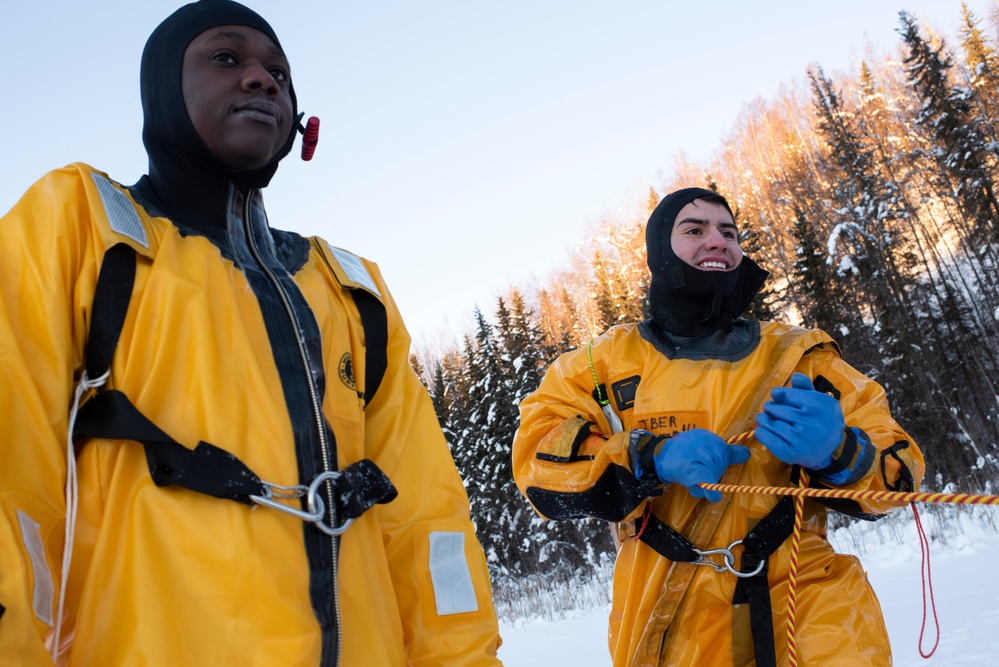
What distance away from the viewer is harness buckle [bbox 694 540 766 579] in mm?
2895

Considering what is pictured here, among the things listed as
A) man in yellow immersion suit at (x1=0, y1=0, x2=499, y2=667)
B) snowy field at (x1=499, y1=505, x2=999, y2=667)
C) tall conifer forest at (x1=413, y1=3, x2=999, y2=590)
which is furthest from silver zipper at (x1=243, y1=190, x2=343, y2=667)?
tall conifer forest at (x1=413, y1=3, x2=999, y2=590)

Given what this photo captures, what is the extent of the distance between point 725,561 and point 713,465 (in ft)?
1.53

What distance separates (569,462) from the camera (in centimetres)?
312

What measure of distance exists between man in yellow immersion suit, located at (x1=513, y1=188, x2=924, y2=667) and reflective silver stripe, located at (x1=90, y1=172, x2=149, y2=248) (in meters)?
1.98

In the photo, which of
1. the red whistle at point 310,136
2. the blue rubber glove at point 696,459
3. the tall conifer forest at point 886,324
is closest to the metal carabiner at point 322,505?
the red whistle at point 310,136

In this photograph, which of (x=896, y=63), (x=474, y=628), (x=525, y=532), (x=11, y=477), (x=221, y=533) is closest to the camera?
(x=11, y=477)

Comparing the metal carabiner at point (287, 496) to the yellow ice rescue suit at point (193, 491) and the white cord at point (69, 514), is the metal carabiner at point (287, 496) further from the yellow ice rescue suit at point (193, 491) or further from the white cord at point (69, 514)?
the white cord at point (69, 514)

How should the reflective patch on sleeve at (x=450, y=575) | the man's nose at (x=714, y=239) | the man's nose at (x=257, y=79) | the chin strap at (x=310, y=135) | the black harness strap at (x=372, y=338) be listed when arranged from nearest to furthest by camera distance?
the reflective patch on sleeve at (x=450, y=575), the man's nose at (x=257, y=79), the black harness strap at (x=372, y=338), the chin strap at (x=310, y=135), the man's nose at (x=714, y=239)

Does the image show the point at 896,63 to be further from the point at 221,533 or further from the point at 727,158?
the point at 221,533

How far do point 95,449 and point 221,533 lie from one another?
0.31 metres

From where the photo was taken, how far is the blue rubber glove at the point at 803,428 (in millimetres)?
2715

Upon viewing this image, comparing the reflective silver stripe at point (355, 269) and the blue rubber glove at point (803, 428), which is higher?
the reflective silver stripe at point (355, 269)

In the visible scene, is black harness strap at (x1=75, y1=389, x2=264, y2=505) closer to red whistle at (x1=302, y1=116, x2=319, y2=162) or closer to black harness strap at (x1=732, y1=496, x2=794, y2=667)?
red whistle at (x1=302, y1=116, x2=319, y2=162)

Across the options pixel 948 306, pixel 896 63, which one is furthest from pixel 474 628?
pixel 896 63
